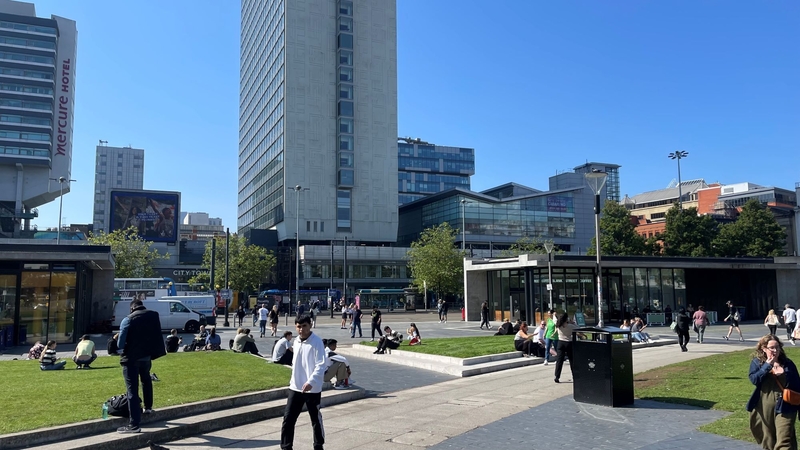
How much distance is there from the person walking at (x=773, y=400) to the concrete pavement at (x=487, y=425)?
2.85 ft

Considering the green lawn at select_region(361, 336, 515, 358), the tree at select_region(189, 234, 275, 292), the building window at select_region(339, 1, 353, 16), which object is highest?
the building window at select_region(339, 1, 353, 16)

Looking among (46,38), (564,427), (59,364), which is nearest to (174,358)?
(59,364)

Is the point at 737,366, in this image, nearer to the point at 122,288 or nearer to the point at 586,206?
the point at 122,288

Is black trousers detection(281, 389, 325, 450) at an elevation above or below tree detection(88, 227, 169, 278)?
below

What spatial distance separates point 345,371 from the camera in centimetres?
1259

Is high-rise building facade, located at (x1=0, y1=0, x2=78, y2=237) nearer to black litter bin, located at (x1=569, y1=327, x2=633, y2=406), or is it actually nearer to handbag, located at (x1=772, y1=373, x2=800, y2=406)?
black litter bin, located at (x1=569, y1=327, x2=633, y2=406)

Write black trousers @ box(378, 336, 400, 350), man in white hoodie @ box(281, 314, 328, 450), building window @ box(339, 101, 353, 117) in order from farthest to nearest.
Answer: building window @ box(339, 101, 353, 117) < black trousers @ box(378, 336, 400, 350) < man in white hoodie @ box(281, 314, 328, 450)

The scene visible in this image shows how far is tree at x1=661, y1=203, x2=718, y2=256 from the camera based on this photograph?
56.1m

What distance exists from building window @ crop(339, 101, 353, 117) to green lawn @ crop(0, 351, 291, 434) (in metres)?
75.6

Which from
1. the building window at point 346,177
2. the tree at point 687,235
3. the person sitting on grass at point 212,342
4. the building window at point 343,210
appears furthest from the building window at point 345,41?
the person sitting on grass at point 212,342

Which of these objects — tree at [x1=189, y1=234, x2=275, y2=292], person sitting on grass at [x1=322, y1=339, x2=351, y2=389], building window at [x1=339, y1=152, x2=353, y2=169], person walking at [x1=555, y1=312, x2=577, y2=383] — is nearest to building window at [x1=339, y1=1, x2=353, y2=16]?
building window at [x1=339, y1=152, x2=353, y2=169]

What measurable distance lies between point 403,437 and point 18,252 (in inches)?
851

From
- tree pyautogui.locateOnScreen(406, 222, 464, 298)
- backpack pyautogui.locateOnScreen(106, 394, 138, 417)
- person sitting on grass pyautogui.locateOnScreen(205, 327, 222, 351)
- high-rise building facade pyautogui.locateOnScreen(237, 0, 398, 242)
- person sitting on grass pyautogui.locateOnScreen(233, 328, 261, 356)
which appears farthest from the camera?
high-rise building facade pyautogui.locateOnScreen(237, 0, 398, 242)

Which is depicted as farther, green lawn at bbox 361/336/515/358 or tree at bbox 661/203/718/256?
tree at bbox 661/203/718/256
